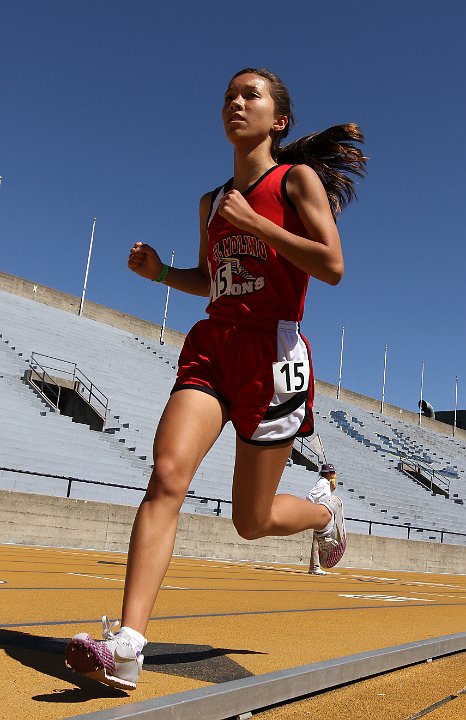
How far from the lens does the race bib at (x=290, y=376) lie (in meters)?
3.07

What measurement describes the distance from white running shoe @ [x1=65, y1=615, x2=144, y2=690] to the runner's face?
6.33 ft

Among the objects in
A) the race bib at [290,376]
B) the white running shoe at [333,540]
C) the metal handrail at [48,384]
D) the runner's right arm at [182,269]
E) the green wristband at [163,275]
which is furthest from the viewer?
the metal handrail at [48,384]

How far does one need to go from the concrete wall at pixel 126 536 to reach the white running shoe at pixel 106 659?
1024 centimetres

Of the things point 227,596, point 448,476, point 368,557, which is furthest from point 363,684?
point 448,476

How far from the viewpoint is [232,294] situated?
321 centimetres

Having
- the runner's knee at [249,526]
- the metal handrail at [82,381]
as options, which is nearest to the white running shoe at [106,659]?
the runner's knee at [249,526]

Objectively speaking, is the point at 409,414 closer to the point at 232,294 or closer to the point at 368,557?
the point at 368,557

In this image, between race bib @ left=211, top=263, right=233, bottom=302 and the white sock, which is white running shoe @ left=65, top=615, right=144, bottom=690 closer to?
the white sock

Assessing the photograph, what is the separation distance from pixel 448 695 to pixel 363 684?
30cm

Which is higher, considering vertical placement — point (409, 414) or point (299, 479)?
point (409, 414)

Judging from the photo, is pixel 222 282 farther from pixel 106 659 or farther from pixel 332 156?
pixel 106 659

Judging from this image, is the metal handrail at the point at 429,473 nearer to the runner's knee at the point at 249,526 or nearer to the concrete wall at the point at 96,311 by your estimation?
the concrete wall at the point at 96,311

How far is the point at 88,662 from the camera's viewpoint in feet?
7.77

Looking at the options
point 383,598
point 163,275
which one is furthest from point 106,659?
point 383,598
